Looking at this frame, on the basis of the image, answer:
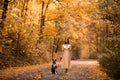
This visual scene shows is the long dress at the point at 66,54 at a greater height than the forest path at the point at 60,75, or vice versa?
the long dress at the point at 66,54

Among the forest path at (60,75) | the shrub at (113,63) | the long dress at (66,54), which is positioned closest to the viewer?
the shrub at (113,63)

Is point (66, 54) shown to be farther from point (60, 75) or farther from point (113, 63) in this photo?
point (113, 63)

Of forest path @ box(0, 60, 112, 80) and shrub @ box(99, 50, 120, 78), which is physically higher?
shrub @ box(99, 50, 120, 78)

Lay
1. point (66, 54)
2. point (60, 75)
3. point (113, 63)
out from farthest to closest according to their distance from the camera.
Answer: point (66, 54)
point (60, 75)
point (113, 63)

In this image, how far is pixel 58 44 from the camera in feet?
163

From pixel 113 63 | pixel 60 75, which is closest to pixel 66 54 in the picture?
pixel 60 75

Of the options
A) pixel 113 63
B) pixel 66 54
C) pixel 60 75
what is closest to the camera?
pixel 113 63

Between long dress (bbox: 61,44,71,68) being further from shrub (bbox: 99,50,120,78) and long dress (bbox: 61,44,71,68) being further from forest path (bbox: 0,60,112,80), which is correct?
shrub (bbox: 99,50,120,78)

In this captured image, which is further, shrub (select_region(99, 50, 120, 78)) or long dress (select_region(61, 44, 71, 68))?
long dress (select_region(61, 44, 71, 68))

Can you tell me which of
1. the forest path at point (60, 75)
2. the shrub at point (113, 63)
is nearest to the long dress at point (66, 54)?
the forest path at point (60, 75)

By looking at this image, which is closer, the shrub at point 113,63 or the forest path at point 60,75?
the shrub at point 113,63

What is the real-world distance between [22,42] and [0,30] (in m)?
8.00

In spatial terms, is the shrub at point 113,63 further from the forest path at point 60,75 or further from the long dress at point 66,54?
the long dress at point 66,54

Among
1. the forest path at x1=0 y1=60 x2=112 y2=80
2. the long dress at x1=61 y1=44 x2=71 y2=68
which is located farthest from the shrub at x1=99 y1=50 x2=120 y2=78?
the long dress at x1=61 y1=44 x2=71 y2=68
